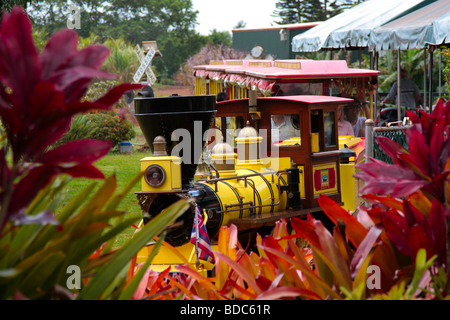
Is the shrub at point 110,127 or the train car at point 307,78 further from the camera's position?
the shrub at point 110,127

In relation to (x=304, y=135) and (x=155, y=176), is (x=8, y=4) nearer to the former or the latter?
(x=304, y=135)

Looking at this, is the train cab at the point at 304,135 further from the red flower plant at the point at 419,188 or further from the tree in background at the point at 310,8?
the tree in background at the point at 310,8

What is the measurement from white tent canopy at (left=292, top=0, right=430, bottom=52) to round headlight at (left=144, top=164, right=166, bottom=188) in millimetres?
7446

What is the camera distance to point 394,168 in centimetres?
158

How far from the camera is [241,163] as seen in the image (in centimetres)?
609

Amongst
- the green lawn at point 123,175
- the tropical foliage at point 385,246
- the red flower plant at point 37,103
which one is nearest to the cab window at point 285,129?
the green lawn at point 123,175

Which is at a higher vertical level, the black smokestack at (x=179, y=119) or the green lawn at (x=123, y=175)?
the black smokestack at (x=179, y=119)

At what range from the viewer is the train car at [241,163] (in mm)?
4949

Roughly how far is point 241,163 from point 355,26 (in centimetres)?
712

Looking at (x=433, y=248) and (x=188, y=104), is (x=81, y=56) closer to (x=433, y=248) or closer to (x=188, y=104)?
(x=433, y=248)

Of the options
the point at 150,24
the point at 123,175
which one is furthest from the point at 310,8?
the point at 123,175

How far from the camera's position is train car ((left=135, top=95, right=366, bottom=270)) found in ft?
16.2

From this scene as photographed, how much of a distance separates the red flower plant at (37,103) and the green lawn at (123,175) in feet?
20.9
